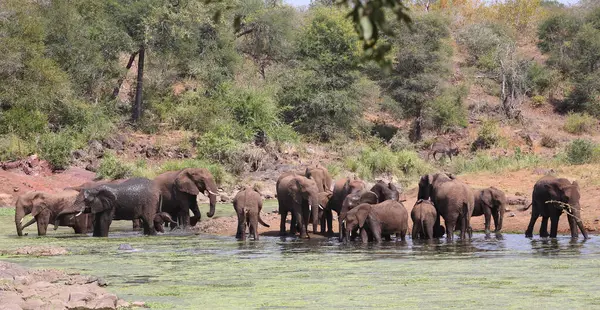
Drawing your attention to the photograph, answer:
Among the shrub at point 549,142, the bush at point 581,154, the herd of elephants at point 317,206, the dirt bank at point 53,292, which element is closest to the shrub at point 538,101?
the shrub at point 549,142

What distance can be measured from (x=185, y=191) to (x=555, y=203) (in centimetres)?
902

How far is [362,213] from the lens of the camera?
1989cm

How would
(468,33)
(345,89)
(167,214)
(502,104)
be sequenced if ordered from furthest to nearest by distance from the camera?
(468,33)
(502,104)
(345,89)
(167,214)

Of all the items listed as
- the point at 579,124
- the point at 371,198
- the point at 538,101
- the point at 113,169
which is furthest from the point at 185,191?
the point at 538,101

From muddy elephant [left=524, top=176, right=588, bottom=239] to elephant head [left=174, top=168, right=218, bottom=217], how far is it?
791 cm

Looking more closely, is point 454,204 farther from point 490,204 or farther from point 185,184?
point 185,184

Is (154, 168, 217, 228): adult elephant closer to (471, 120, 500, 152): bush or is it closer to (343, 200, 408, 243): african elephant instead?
(343, 200, 408, 243): african elephant

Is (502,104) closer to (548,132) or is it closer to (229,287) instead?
(548,132)

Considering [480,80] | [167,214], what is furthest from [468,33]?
[167,214]

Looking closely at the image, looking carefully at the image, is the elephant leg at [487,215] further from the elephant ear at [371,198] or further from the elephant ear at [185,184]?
the elephant ear at [185,184]

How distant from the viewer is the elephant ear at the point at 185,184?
81.6 ft

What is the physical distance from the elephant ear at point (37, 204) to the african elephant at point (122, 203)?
3.64 ft

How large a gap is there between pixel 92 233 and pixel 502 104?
38623 millimetres

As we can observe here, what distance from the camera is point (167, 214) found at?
78.0ft
